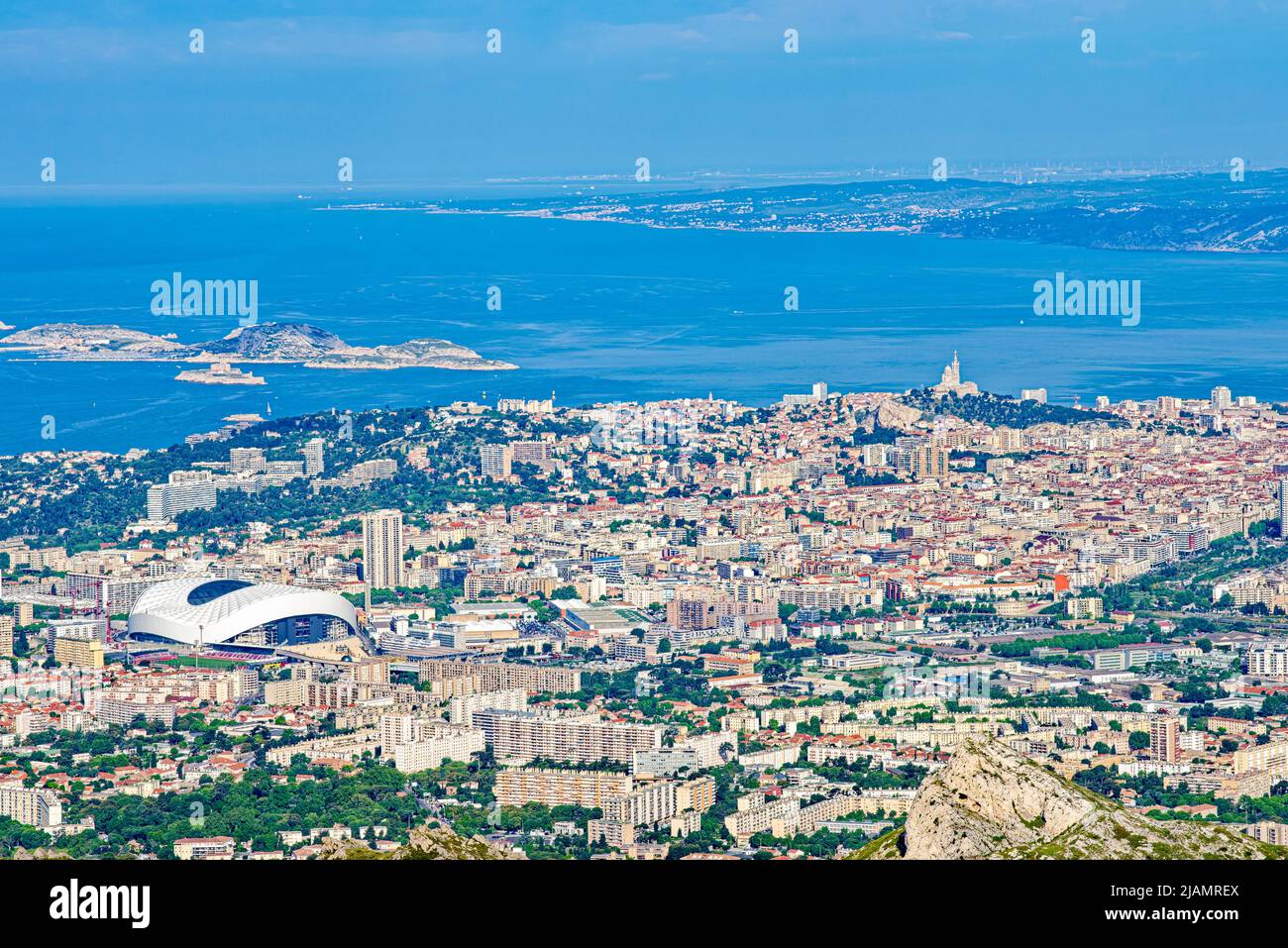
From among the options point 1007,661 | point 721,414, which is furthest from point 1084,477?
point 1007,661

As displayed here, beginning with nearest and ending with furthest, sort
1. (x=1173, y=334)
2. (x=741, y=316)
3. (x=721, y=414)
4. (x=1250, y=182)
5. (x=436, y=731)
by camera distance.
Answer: (x=436, y=731) → (x=721, y=414) → (x=1173, y=334) → (x=741, y=316) → (x=1250, y=182)

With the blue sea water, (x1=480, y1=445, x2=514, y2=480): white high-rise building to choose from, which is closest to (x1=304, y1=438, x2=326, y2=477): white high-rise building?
(x1=480, y1=445, x2=514, y2=480): white high-rise building

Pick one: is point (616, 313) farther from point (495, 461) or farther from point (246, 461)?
point (246, 461)

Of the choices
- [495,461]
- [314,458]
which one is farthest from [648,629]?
[314,458]

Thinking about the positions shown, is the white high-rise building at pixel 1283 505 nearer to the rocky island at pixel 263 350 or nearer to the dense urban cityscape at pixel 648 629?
the dense urban cityscape at pixel 648 629

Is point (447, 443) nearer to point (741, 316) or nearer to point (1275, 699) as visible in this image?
point (1275, 699)

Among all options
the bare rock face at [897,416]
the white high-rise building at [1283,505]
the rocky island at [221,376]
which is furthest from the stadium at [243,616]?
the rocky island at [221,376]
